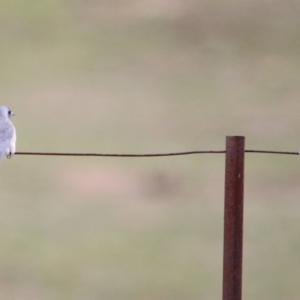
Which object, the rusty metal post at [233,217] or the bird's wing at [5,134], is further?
the bird's wing at [5,134]

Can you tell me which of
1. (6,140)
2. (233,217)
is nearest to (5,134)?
(6,140)

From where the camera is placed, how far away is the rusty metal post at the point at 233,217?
2.71 m

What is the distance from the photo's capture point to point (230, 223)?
2.72 meters

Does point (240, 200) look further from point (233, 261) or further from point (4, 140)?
point (4, 140)

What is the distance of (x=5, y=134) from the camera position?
185 inches

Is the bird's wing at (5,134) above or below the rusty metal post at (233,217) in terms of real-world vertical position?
above

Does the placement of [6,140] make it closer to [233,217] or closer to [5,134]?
[5,134]

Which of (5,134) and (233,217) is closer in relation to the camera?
(233,217)

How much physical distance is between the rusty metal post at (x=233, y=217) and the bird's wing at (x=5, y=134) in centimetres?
219

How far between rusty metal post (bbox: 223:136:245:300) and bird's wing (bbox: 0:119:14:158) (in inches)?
86.4

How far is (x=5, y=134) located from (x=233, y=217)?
7.98 feet

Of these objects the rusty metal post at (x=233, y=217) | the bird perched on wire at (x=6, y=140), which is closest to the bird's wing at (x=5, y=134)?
the bird perched on wire at (x=6, y=140)

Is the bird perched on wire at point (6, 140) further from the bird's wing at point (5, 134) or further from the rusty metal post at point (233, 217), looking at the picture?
the rusty metal post at point (233, 217)

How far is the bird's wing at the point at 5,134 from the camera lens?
4512 millimetres
